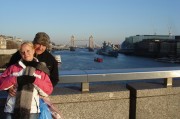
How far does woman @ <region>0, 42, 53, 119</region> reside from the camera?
2848 millimetres

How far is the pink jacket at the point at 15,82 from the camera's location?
9.42ft

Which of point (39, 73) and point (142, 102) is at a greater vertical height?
point (39, 73)

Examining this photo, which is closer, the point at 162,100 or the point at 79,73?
the point at 79,73

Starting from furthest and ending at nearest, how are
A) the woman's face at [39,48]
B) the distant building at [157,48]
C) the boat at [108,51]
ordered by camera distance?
1. the boat at [108,51]
2. the distant building at [157,48]
3. the woman's face at [39,48]

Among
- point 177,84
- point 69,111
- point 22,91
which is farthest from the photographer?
point 177,84

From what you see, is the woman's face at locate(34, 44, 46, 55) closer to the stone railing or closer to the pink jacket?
the pink jacket

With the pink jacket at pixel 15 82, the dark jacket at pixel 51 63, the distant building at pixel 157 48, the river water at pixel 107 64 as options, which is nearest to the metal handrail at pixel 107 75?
the dark jacket at pixel 51 63

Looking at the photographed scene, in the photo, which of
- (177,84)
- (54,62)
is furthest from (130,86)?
(54,62)

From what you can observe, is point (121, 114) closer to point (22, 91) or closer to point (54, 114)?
point (54, 114)

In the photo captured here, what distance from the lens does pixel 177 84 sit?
14.4 ft

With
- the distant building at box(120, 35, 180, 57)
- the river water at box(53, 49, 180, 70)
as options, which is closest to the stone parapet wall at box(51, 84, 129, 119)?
the river water at box(53, 49, 180, 70)

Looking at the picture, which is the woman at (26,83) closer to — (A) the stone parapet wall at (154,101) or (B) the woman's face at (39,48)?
(B) the woman's face at (39,48)

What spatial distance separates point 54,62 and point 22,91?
509 millimetres

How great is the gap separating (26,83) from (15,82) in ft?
0.32
